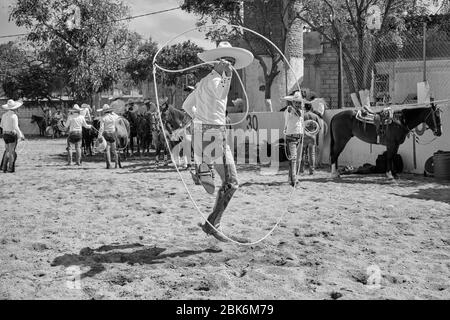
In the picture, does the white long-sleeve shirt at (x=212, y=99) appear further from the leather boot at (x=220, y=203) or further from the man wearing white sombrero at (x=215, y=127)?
the leather boot at (x=220, y=203)

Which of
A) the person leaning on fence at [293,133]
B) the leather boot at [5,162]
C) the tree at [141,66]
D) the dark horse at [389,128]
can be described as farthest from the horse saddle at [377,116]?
the tree at [141,66]

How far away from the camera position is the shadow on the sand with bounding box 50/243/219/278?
569 centimetres

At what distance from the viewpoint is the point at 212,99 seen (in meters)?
6.16

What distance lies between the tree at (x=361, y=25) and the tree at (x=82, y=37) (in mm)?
16348

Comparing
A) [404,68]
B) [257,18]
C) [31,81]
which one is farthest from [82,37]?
[404,68]

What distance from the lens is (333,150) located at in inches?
525

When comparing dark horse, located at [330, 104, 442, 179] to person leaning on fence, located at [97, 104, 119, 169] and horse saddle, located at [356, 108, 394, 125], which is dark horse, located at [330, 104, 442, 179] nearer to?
horse saddle, located at [356, 108, 394, 125]

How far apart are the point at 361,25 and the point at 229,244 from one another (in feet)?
47.3

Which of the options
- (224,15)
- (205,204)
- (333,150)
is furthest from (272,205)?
(224,15)

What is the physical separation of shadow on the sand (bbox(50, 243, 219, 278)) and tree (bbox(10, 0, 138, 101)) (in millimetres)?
31084

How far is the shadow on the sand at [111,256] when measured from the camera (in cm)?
569

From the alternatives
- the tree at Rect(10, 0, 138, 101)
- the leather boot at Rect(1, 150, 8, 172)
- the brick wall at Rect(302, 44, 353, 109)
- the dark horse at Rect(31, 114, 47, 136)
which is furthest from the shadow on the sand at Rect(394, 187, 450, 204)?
the dark horse at Rect(31, 114, 47, 136)
